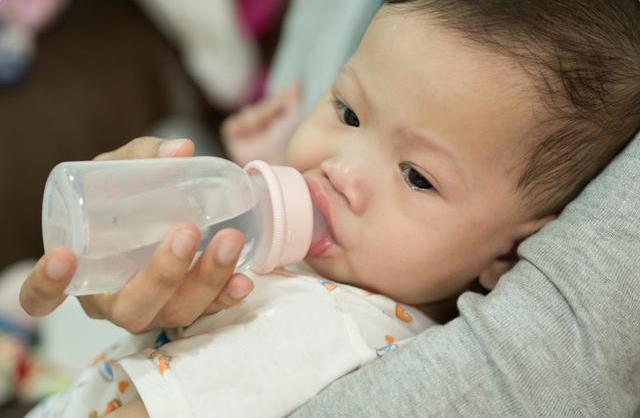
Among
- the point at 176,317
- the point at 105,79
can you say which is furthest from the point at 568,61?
the point at 105,79

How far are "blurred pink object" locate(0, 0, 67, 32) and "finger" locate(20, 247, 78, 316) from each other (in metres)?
1.44

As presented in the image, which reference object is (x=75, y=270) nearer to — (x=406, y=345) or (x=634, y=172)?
(x=406, y=345)

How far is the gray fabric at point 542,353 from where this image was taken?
2.36 ft

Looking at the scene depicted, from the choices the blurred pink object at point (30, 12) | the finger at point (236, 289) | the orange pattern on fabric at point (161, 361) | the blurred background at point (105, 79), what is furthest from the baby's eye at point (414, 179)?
the blurred pink object at point (30, 12)

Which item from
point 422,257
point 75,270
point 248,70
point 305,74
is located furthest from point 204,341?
point 248,70

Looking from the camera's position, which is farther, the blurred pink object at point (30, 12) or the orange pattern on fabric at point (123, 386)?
the blurred pink object at point (30, 12)

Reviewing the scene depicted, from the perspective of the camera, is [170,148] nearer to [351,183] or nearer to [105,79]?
[351,183]

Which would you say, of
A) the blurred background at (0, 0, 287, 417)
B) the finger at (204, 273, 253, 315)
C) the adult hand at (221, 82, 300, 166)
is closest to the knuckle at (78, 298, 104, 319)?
the finger at (204, 273, 253, 315)

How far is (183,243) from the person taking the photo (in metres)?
0.66

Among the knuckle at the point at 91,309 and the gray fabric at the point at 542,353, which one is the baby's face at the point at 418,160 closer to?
the gray fabric at the point at 542,353

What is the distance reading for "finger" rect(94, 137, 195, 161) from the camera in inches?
31.1

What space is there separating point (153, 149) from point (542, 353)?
18.3 inches

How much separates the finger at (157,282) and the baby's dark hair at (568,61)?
0.39 m

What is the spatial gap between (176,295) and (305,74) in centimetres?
82
